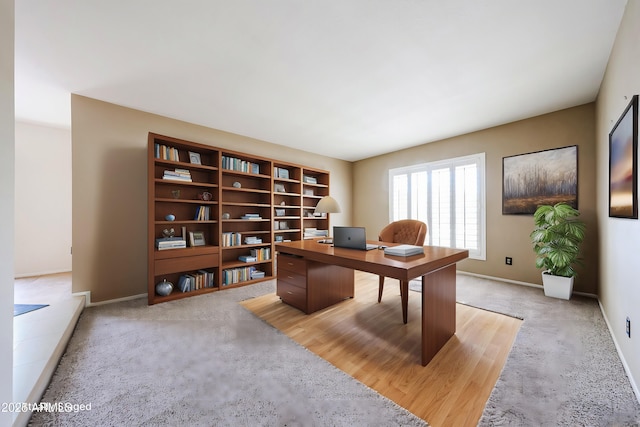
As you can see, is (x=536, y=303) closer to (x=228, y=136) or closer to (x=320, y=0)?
(x=320, y=0)

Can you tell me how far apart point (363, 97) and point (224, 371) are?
301cm

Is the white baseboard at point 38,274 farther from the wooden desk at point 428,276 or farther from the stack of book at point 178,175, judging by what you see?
the wooden desk at point 428,276

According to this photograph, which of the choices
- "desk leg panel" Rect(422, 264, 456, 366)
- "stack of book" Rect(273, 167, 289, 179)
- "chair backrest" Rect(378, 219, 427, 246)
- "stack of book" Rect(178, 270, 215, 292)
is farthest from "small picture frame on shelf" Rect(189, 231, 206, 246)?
"desk leg panel" Rect(422, 264, 456, 366)

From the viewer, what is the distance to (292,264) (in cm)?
269

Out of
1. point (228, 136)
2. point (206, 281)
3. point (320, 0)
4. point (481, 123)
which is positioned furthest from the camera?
point (228, 136)

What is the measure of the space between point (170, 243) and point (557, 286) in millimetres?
4998

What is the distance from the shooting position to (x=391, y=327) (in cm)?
228

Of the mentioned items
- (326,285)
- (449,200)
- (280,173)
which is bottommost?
(326,285)

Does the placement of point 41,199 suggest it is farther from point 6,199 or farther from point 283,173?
point 6,199

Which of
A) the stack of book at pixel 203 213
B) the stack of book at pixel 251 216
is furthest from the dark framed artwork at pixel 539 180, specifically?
the stack of book at pixel 203 213

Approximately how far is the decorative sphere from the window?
14.1 ft

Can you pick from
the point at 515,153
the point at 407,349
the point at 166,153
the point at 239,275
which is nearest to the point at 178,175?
the point at 166,153

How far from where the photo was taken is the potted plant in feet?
9.17

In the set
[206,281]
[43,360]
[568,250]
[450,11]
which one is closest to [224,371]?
[43,360]
